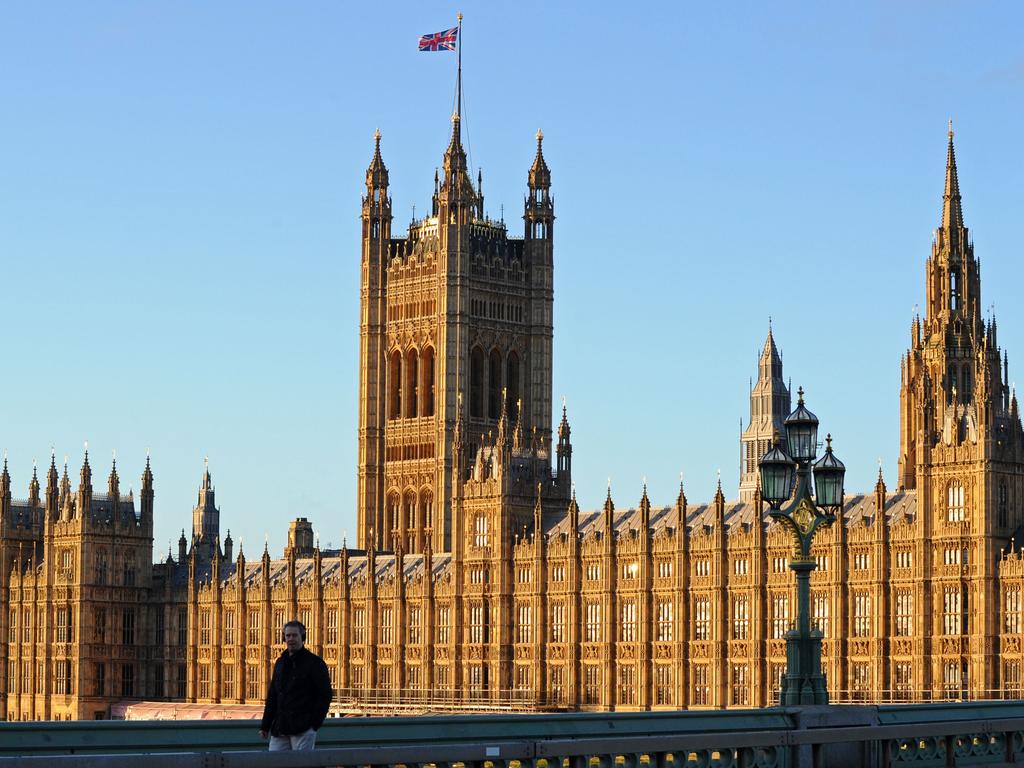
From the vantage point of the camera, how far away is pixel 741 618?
119 meters

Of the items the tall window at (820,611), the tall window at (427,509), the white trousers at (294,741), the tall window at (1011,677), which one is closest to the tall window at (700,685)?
the tall window at (820,611)

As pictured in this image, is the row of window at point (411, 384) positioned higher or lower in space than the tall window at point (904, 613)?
higher

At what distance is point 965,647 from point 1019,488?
309 inches

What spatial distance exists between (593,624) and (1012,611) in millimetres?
30213

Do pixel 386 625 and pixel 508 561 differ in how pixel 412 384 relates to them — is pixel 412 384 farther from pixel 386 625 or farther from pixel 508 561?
pixel 508 561

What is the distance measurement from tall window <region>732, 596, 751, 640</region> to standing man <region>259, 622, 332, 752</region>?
88.7 m

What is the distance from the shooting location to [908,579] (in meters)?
109

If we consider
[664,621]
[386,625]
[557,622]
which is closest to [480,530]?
[557,622]

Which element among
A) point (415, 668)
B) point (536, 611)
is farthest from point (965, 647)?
point (415, 668)

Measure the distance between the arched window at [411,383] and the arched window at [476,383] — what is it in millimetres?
4722

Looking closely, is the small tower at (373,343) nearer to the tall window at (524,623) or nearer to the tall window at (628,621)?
the tall window at (524,623)

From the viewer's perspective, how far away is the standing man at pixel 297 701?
3055 cm

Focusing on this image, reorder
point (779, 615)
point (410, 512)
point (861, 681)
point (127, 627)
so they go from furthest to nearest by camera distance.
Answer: point (410, 512) → point (127, 627) → point (779, 615) → point (861, 681)

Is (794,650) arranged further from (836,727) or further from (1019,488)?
(1019,488)
